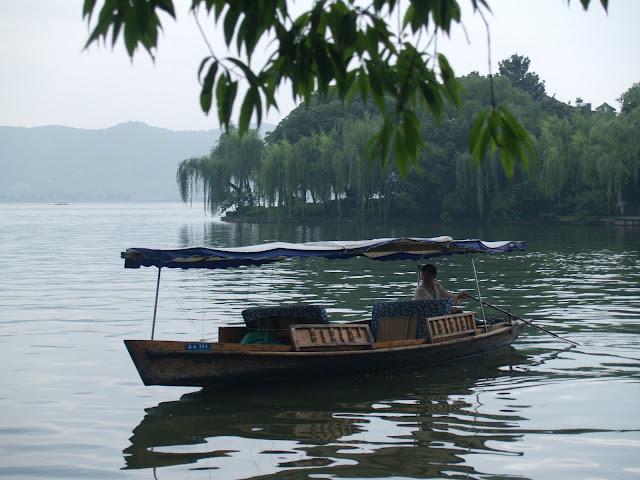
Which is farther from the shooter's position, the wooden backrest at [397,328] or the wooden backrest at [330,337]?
the wooden backrest at [397,328]

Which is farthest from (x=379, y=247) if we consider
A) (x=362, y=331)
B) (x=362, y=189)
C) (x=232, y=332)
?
(x=362, y=189)

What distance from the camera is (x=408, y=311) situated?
1412cm

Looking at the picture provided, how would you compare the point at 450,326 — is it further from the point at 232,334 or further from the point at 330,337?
the point at 232,334

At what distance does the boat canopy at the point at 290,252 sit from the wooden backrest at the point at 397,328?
41.9 inches

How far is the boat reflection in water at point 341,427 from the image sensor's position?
9.52m

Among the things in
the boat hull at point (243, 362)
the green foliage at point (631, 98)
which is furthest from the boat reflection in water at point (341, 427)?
the green foliage at point (631, 98)

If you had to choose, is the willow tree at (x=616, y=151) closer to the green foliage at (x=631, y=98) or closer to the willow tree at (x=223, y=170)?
the green foliage at (x=631, y=98)

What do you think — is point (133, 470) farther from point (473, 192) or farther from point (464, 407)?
point (473, 192)

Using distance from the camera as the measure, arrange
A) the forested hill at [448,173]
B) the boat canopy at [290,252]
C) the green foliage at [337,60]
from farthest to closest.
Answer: the forested hill at [448,173], the boat canopy at [290,252], the green foliage at [337,60]

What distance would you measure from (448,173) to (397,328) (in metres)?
53.2

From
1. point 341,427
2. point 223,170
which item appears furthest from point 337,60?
point 223,170

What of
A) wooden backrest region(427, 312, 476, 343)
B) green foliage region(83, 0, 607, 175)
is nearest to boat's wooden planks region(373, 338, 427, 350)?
wooden backrest region(427, 312, 476, 343)

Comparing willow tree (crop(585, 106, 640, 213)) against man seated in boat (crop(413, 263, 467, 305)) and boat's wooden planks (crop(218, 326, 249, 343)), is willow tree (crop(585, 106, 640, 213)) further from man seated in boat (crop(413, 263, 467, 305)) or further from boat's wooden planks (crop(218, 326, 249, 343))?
boat's wooden planks (crop(218, 326, 249, 343))

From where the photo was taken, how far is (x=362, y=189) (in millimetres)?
62625
